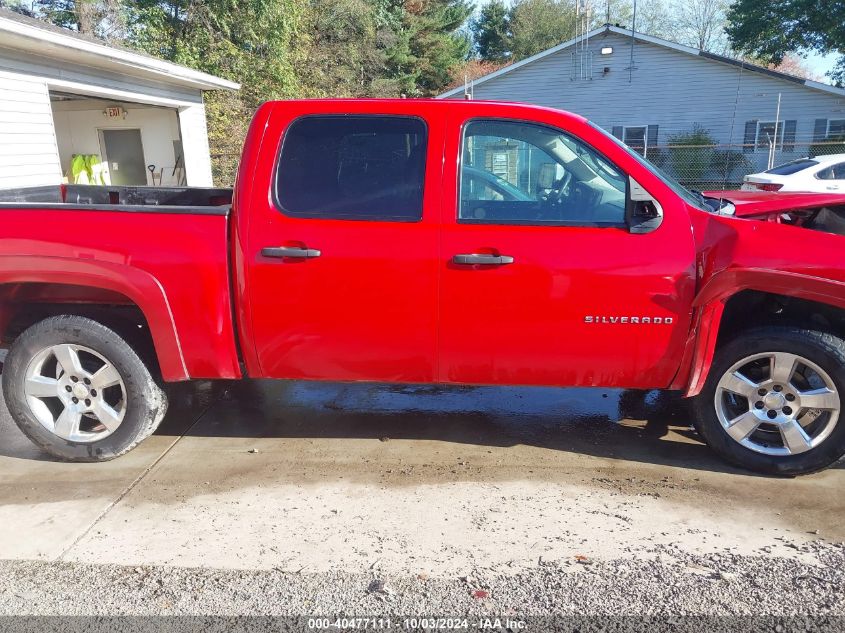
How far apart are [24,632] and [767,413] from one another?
3589mm

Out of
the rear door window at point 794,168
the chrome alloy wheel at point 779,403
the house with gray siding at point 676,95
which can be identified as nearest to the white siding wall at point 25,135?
the chrome alloy wheel at point 779,403

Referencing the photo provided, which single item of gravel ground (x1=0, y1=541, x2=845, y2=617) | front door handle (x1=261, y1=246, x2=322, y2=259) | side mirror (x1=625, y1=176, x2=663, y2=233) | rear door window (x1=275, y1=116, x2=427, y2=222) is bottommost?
gravel ground (x1=0, y1=541, x2=845, y2=617)

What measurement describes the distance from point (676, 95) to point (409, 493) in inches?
1018

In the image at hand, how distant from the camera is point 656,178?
3.46m

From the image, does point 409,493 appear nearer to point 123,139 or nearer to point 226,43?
point 123,139

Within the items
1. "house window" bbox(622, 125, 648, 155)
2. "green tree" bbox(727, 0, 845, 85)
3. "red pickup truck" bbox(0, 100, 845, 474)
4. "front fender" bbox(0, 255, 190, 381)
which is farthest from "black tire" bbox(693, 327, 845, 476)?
"green tree" bbox(727, 0, 845, 85)

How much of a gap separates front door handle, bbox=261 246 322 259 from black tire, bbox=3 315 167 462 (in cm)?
104

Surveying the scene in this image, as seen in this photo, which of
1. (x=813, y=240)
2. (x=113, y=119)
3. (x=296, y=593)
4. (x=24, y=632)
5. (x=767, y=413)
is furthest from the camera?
(x=113, y=119)

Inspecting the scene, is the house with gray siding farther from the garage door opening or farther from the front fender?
the front fender

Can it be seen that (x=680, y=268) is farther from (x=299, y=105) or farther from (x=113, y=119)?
(x=113, y=119)

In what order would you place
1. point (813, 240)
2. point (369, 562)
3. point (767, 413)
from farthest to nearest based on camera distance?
1. point (767, 413)
2. point (813, 240)
3. point (369, 562)

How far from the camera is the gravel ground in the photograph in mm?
2607

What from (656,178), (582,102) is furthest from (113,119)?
(582,102)

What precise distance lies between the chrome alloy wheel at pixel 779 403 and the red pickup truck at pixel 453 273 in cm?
1
